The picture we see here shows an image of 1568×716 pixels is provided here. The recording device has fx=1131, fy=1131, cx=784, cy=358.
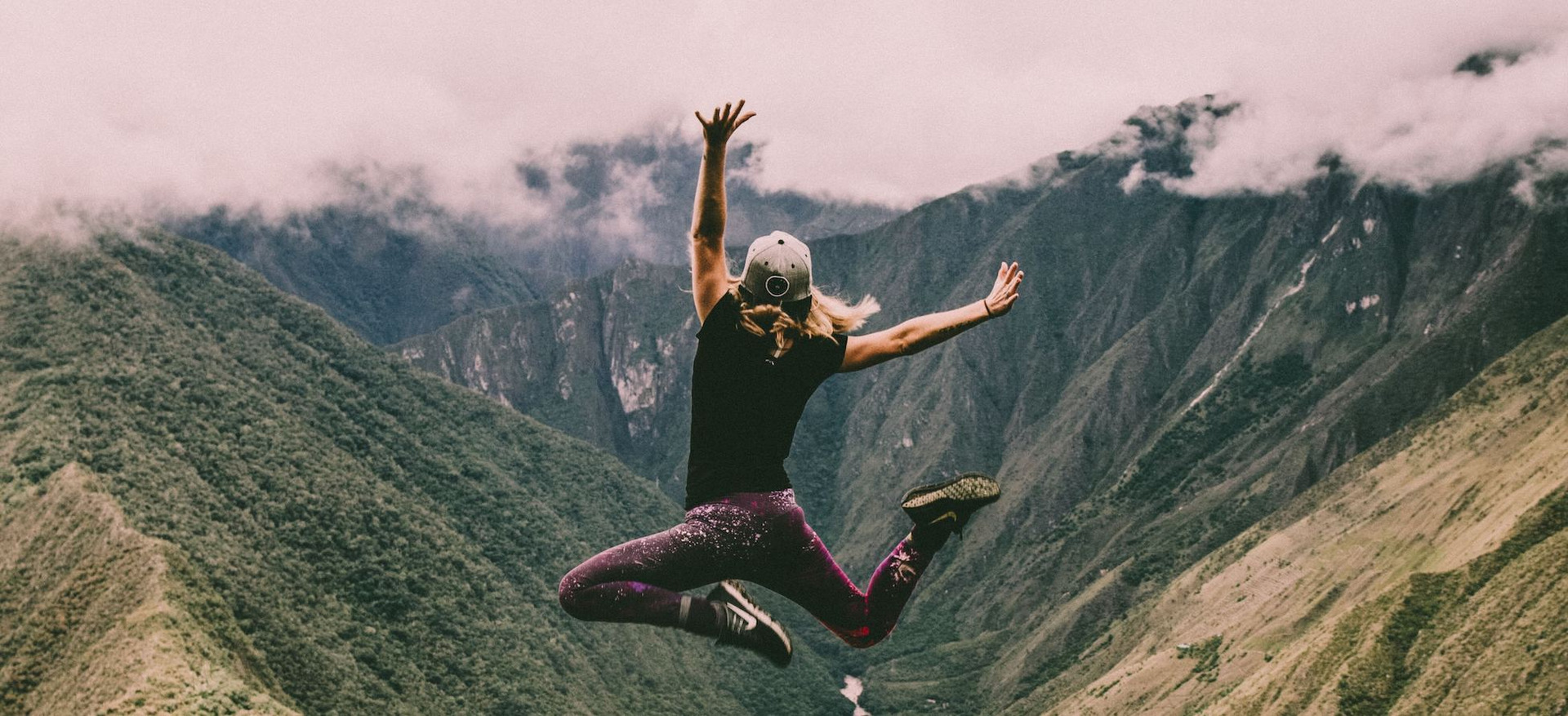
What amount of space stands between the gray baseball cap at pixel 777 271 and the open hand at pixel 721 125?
761 mm

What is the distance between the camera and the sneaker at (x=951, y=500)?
8.38m

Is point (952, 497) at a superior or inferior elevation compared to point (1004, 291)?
inferior

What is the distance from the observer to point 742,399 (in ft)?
26.5

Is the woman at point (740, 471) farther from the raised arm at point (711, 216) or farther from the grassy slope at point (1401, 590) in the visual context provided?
the grassy slope at point (1401, 590)

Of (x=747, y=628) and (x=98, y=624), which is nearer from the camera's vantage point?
(x=747, y=628)

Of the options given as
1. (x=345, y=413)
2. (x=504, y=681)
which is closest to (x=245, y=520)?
(x=504, y=681)

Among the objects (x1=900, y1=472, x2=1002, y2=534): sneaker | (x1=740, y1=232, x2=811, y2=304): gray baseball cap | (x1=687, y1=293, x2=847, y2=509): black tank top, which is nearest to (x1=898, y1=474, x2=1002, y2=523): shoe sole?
(x1=900, y1=472, x2=1002, y2=534): sneaker

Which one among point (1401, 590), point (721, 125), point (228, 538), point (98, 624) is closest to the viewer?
point (721, 125)

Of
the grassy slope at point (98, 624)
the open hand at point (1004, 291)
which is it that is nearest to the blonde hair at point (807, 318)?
the open hand at point (1004, 291)

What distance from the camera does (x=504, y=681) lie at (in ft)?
506

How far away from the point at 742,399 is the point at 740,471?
538 millimetres

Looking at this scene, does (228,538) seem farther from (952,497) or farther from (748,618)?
(952,497)

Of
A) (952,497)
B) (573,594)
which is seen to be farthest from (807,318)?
(573,594)

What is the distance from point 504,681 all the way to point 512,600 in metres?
21.6
